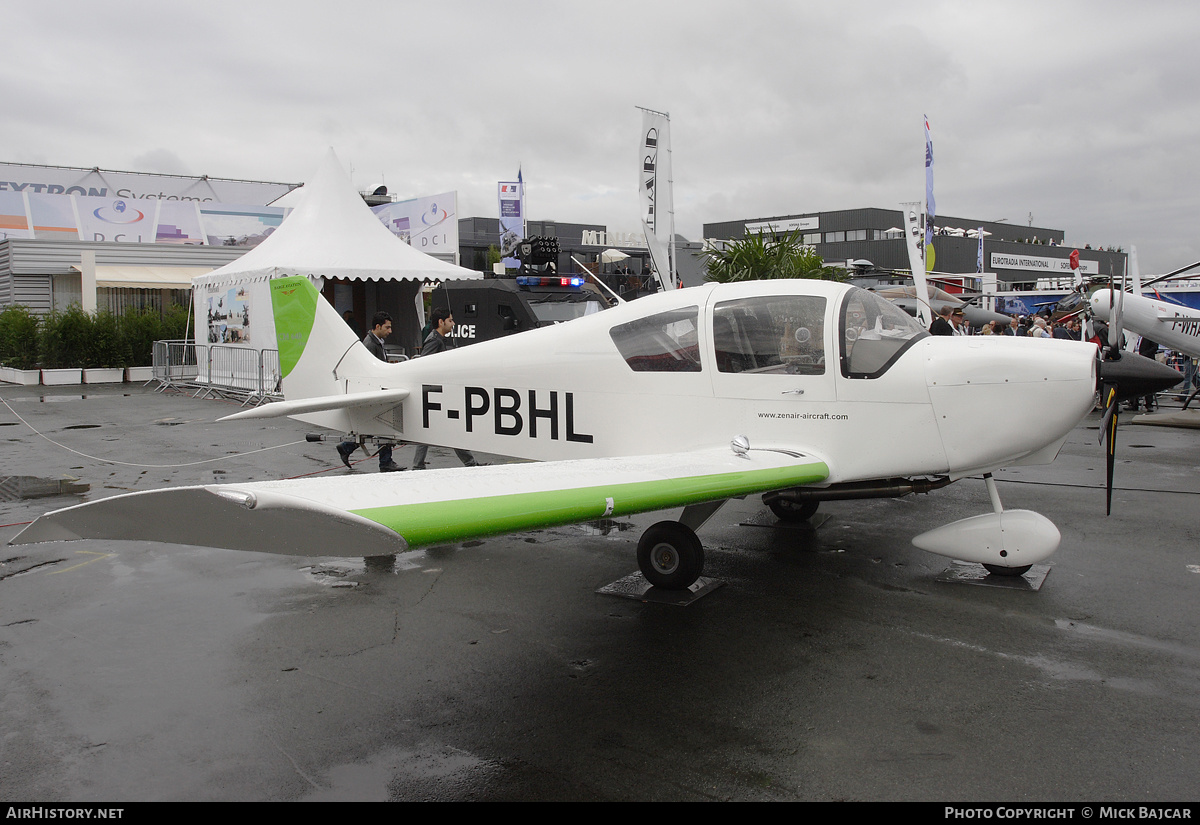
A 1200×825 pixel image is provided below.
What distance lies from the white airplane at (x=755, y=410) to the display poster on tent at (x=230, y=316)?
1291cm

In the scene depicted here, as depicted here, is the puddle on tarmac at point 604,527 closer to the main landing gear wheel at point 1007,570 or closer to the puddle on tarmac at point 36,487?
the main landing gear wheel at point 1007,570

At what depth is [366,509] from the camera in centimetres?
296

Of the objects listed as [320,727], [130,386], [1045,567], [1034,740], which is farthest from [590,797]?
[130,386]

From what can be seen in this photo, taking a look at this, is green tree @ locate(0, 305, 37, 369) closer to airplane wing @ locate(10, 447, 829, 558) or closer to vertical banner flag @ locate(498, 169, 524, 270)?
vertical banner flag @ locate(498, 169, 524, 270)

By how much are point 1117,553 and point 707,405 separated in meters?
Answer: 3.56

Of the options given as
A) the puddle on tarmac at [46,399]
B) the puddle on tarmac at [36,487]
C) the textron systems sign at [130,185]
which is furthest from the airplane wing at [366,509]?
the textron systems sign at [130,185]

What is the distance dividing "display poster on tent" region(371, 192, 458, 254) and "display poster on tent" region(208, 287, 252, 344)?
761 centimetres

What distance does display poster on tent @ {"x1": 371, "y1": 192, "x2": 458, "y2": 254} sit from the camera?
25.3m

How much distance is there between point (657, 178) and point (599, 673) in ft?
42.1

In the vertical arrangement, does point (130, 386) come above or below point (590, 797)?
above

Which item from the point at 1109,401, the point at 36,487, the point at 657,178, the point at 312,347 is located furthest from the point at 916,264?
the point at 36,487

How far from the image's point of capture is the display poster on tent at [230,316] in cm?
1795

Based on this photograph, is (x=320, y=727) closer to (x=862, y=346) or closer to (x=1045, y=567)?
(x=862, y=346)

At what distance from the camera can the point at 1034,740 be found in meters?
3.34
